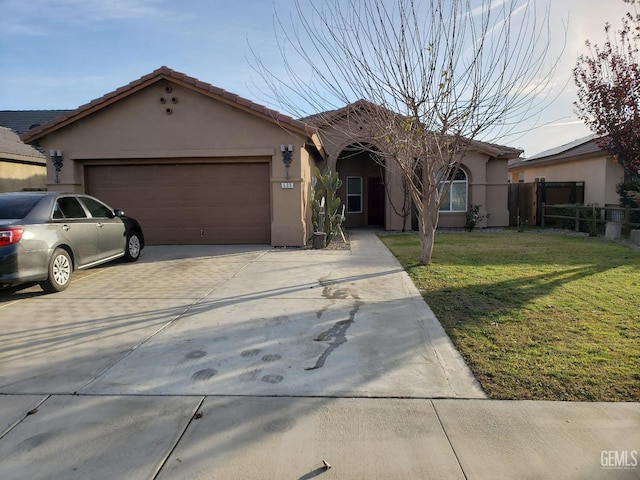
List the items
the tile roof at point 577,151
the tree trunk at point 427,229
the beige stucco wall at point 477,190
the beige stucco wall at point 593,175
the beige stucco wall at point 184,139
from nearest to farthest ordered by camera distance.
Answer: the tree trunk at point 427,229
the beige stucco wall at point 184,139
the beige stucco wall at point 477,190
the beige stucco wall at point 593,175
the tile roof at point 577,151

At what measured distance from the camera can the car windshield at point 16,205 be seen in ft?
23.4

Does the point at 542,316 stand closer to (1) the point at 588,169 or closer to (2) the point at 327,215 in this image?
(2) the point at 327,215

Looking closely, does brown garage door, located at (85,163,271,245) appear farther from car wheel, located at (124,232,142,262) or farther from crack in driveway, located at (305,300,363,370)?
crack in driveway, located at (305,300,363,370)

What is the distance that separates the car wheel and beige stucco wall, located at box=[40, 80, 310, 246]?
2.92 meters

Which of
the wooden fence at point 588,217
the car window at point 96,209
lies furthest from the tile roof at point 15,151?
the wooden fence at point 588,217

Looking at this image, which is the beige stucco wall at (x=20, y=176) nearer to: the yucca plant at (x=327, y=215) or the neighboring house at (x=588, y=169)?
the yucca plant at (x=327, y=215)

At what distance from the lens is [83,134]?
1252 cm

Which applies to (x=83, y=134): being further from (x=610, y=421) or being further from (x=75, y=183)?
(x=610, y=421)

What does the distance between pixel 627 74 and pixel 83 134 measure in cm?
1403

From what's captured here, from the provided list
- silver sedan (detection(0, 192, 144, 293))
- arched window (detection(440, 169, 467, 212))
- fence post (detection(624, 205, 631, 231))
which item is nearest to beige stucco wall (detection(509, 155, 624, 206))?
fence post (detection(624, 205, 631, 231))

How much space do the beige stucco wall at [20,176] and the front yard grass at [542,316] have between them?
13453mm

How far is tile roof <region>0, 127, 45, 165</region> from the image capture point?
15539mm

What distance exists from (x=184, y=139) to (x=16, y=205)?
18.5 ft

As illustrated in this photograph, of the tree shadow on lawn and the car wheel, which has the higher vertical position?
the car wheel
